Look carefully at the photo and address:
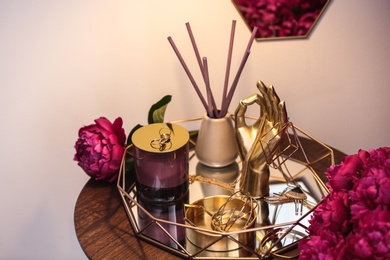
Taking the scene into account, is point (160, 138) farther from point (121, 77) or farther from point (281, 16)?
point (281, 16)

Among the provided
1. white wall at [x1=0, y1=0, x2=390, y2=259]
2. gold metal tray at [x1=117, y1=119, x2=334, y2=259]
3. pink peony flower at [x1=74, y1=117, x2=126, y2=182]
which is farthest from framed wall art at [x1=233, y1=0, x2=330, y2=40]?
pink peony flower at [x1=74, y1=117, x2=126, y2=182]

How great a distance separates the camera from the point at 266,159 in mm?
601

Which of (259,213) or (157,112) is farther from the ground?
(157,112)

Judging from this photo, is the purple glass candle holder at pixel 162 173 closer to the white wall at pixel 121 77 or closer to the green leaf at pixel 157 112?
the green leaf at pixel 157 112

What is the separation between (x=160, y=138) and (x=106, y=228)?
0.46ft

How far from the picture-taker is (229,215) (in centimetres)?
58

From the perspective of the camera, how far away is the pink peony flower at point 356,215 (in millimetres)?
360

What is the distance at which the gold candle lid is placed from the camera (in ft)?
1.88

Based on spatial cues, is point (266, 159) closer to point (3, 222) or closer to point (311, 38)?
point (311, 38)

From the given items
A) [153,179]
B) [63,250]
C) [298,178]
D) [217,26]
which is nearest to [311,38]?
[217,26]

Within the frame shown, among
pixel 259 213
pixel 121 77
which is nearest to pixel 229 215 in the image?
pixel 259 213

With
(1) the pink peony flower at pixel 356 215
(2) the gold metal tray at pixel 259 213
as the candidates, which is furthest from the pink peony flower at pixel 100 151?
(1) the pink peony flower at pixel 356 215

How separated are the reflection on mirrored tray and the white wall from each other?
0.21 m

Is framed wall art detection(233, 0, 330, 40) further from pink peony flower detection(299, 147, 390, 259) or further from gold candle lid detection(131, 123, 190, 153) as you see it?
pink peony flower detection(299, 147, 390, 259)
